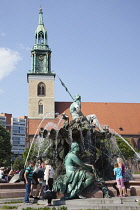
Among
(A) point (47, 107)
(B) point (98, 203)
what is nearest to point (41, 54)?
(A) point (47, 107)

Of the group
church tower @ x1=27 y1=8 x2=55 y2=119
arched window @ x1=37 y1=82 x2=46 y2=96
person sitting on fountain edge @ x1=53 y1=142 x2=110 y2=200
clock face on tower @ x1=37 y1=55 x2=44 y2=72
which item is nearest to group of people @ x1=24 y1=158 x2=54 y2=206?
person sitting on fountain edge @ x1=53 y1=142 x2=110 y2=200

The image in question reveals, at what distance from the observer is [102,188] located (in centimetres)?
906

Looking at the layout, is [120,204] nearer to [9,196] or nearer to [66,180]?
[66,180]

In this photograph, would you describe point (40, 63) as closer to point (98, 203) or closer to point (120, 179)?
point (120, 179)

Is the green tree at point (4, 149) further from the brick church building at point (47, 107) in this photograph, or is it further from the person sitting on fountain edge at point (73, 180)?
the person sitting on fountain edge at point (73, 180)

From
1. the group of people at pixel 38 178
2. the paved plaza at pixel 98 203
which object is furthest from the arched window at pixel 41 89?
the paved plaza at pixel 98 203

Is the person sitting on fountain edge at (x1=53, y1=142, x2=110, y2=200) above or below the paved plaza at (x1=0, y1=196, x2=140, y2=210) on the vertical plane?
above

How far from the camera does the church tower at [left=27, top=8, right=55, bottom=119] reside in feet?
184

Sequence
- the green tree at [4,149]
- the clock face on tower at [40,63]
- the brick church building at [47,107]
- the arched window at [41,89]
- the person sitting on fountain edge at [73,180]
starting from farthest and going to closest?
the clock face on tower at [40,63]
the arched window at [41,89]
the brick church building at [47,107]
the green tree at [4,149]
the person sitting on fountain edge at [73,180]

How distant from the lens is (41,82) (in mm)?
56906

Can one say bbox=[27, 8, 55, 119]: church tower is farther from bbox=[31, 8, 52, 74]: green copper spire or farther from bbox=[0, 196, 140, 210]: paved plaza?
bbox=[0, 196, 140, 210]: paved plaza

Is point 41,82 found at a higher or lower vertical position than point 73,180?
higher

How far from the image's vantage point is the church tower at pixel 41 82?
55938mm

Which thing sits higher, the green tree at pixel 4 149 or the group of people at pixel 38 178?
the green tree at pixel 4 149
